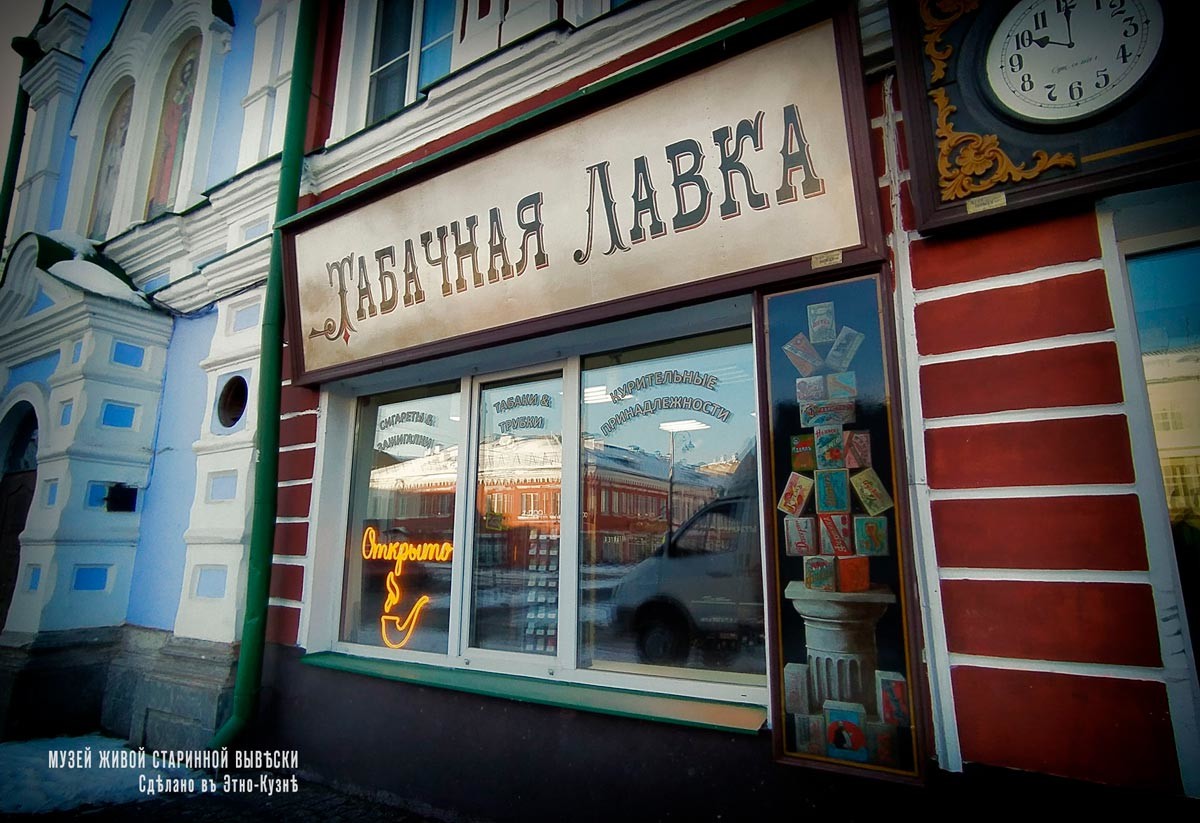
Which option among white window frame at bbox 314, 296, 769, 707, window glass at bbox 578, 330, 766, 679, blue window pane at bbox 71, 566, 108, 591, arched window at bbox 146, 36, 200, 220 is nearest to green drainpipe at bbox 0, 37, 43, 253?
arched window at bbox 146, 36, 200, 220

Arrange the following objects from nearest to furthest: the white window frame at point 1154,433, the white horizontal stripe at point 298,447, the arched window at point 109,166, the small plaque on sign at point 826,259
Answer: the white window frame at point 1154,433, the small plaque on sign at point 826,259, the white horizontal stripe at point 298,447, the arched window at point 109,166

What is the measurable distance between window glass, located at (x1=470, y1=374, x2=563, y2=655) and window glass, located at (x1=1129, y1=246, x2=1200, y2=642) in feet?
8.36

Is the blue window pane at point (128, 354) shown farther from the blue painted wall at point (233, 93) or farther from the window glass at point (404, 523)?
the window glass at point (404, 523)

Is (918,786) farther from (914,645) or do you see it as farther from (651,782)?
(651,782)

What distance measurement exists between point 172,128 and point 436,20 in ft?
10.8

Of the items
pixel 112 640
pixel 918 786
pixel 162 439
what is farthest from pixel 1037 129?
pixel 112 640

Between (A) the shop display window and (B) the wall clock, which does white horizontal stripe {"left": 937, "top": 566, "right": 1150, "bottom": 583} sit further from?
(B) the wall clock

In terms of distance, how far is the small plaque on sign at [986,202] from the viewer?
218cm

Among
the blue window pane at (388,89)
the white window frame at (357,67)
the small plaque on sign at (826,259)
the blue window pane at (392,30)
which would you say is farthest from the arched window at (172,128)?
the small plaque on sign at (826,259)

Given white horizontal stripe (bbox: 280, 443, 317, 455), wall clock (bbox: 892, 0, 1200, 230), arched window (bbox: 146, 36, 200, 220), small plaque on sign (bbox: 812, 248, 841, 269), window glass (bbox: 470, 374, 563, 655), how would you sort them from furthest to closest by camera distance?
arched window (bbox: 146, 36, 200, 220), white horizontal stripe (bbox: 280, 443, 317, 455), window glass (bbox: 470, 374, 563, 655), small plaque on sign (bbox: 812, 248, 841, 269), wall clock (bbox: 892, 0, 1200, 230)

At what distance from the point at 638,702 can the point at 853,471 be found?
1430mm

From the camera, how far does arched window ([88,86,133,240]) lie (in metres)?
6.50

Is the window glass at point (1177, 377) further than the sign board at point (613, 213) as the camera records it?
No

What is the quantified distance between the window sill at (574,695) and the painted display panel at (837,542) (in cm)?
34
